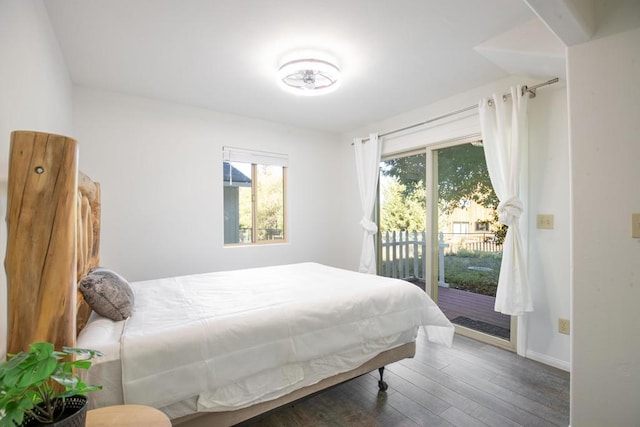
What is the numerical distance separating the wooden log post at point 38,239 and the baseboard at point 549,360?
322 centimetres

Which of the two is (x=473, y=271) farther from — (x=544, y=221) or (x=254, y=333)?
(x=254, y=333)

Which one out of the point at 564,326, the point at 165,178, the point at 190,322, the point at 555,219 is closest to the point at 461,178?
the point at 555,219

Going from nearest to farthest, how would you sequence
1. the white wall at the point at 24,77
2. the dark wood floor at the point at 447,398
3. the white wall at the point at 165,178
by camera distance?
the white wall at the point at 24,77 → the dark wood floor at the point at 447,398 → the white wall at the point at 165,178

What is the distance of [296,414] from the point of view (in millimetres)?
1903

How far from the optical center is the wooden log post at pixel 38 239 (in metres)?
0.92

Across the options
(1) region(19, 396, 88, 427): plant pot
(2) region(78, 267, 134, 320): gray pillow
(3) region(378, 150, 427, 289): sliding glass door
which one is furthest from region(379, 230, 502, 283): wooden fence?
(1) region(19, 396, 88, 427): plant pot

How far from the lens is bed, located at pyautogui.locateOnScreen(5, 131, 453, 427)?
3.09 feet

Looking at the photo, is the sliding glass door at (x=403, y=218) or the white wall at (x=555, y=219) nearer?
the white wall at (x=555, y=219)

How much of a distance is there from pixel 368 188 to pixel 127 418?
3524 mm

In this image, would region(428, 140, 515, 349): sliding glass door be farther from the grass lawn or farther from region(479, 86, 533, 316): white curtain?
region(479, 86, 533, 316): white curtain

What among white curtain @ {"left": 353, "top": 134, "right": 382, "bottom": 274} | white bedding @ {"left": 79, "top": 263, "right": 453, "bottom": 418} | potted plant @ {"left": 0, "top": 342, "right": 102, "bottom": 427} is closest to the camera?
potted plant @ {"left": 0, "top": 342, "right": 102, "bottom": 427}

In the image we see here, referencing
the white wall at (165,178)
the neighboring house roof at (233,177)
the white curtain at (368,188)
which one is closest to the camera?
the white wall at (165,178)

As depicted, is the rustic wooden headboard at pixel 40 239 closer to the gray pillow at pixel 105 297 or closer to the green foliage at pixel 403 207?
the gray pillow at pixel 105 297

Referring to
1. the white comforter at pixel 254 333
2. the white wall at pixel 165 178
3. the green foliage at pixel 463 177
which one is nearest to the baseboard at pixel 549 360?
the white comforter at pixel 254 333
